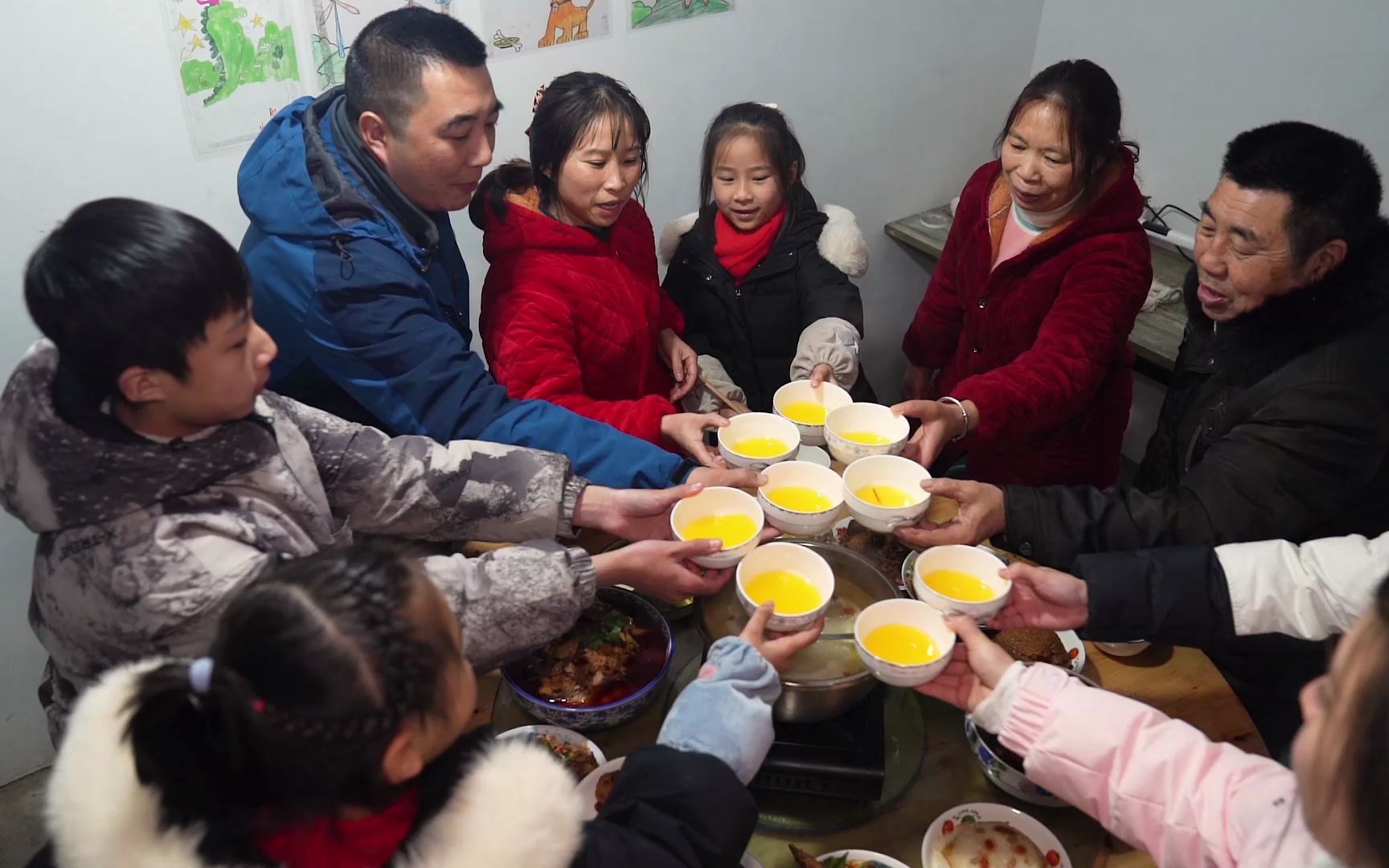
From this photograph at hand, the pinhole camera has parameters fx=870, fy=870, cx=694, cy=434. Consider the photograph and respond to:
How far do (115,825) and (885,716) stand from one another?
109 cm

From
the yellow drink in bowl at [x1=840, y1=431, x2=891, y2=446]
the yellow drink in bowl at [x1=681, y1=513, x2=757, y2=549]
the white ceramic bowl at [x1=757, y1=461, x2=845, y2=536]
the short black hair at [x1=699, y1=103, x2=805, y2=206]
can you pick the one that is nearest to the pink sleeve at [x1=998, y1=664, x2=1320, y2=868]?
the white ceramic bowl at [x1=757, y1=461, x2=845, y2=536]

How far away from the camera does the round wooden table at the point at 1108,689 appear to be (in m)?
1.29

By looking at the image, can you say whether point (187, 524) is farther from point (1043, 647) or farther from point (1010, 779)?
point (1043, 647)

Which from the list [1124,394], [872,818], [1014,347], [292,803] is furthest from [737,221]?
[292,803]

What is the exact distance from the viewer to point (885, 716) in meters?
1.47

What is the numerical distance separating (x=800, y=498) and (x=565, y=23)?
5.61ft

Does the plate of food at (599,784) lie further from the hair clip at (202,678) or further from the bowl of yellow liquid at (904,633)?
the hair clip at (202,678)

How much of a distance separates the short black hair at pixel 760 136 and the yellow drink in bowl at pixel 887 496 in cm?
123

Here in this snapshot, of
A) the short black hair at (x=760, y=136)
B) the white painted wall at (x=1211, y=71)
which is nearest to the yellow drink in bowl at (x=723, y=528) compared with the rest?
the short black hair at (x=760, y=136)

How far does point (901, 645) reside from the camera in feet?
4.62

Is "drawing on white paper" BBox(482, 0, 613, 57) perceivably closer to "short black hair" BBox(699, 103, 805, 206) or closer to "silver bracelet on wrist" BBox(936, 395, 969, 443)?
"short black hair" BBox(699, 103, 805, 206)

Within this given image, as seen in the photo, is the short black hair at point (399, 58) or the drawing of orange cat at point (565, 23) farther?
the drawing of orange cat at point (565, 23)

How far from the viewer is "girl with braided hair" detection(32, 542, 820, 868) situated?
846mm

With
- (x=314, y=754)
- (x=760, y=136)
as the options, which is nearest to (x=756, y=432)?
(x=760, y=136)
